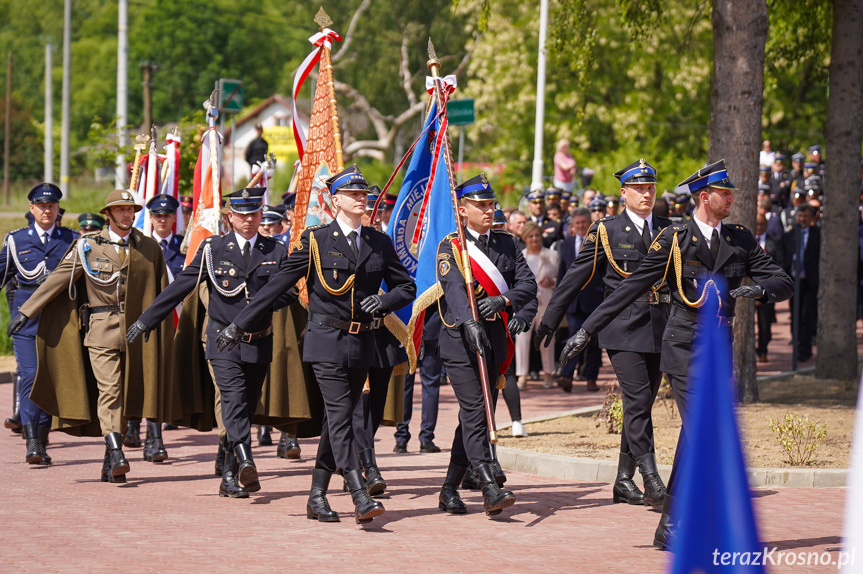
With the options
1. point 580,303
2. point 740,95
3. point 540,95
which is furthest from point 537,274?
point 540,95

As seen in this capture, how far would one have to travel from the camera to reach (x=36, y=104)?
98.7m

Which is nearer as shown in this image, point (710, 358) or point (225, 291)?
point (710, 358)

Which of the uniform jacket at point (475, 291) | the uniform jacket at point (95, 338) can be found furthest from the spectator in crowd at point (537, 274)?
the uniform jacket at point (475, 291)

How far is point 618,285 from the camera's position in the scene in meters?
8.48

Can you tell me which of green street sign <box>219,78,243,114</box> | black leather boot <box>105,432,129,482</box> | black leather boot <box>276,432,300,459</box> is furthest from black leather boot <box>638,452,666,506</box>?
green street sign <box>219,78,243,114</box>

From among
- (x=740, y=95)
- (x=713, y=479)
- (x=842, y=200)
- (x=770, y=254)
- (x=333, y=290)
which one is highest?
(x=740, y=95)

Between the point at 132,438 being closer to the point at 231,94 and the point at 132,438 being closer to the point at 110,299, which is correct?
the point at 110,299

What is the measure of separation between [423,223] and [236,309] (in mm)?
1527

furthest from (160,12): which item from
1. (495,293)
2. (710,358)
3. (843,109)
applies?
(710,358)

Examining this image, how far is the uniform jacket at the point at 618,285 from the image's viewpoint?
326 inches

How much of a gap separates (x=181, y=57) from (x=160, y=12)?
340 centimetres

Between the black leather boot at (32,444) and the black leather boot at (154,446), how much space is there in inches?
35.9

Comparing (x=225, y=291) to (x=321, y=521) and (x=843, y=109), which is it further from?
(x=843, y=109)

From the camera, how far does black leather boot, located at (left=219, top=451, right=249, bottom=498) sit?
8977mm
